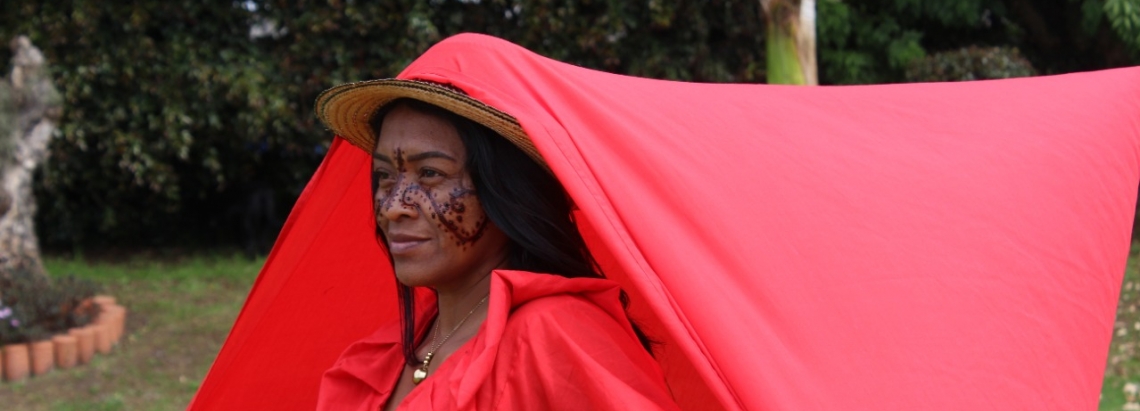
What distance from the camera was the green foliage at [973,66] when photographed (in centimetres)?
877

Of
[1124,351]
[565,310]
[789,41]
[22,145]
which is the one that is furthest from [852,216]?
[22,145]

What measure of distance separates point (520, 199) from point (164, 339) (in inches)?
211

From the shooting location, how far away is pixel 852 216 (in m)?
2.07

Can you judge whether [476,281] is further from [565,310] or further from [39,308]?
[39,308]

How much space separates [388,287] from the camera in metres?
2.99

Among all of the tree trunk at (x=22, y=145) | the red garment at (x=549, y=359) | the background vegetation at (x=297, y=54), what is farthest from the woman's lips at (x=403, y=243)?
the background vegetation at (x=297, y=54)

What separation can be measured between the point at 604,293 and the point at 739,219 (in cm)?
31

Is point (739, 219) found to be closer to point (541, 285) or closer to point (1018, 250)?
point (541, 285)

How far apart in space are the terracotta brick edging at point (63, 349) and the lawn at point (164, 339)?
7 cm

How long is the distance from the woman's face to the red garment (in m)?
0.20

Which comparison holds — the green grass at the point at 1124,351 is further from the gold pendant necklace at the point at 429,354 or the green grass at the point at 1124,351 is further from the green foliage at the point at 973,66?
the gold pendant necklace at the point at 429,354

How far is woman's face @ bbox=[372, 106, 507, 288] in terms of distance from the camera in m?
2.21

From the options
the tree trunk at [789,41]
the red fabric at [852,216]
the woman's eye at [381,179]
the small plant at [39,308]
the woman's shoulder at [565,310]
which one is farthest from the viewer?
the tree trunk at [789,41]

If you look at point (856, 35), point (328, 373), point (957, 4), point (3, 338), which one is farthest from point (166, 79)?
point (328, 373)
